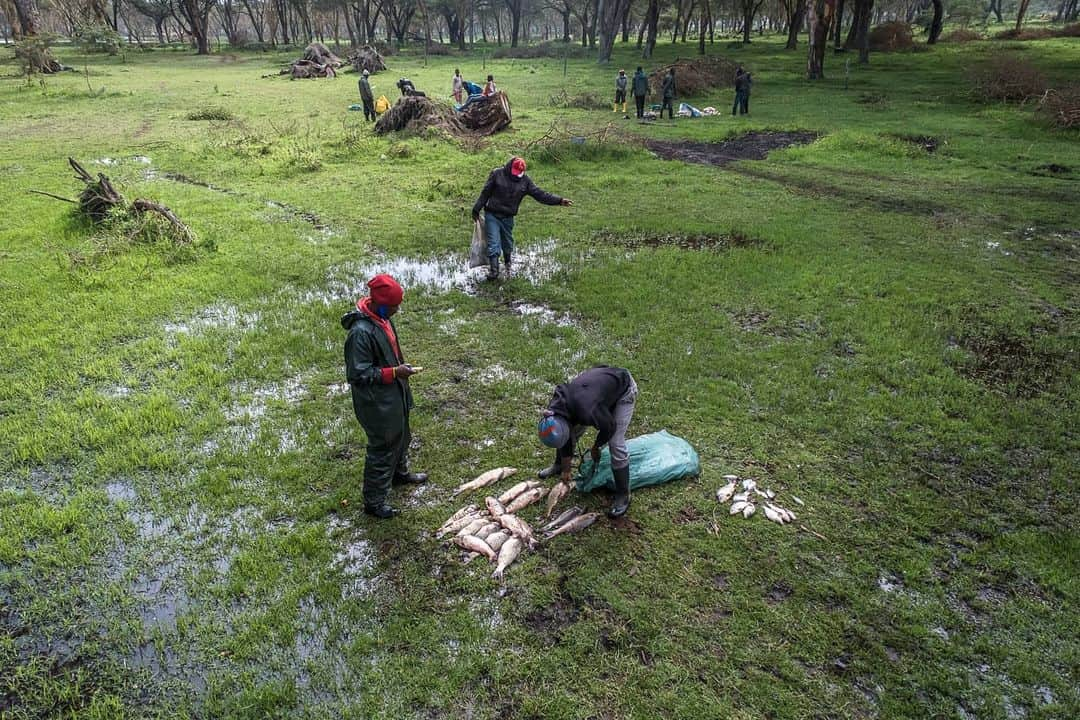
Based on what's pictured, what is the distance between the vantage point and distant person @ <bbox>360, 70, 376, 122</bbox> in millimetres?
22141

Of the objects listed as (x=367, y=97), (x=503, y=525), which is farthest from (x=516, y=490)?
(x=367, y=97)

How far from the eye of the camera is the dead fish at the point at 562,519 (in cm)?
532

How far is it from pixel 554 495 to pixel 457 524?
91 centimetres

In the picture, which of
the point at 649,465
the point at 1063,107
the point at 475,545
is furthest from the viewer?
the point at 1063,107

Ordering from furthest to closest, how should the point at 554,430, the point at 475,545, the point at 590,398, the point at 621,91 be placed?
1. the point at 621,91
2. the point at 475,545
3. the point at 590,398
4. the point at 554,430

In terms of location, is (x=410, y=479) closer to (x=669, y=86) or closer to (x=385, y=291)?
(x=385, y=291)

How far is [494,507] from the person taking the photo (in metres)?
5.38

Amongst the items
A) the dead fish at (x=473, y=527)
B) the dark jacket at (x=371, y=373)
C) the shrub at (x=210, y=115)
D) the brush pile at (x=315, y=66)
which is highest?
the brush pile at (x=315, y=66)

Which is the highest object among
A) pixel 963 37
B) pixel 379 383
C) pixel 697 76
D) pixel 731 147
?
pixel 963 37

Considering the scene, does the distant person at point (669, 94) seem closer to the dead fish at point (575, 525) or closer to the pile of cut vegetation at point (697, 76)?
the pile of cut vegetation at point (697, 76)

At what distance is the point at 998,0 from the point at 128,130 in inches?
3195

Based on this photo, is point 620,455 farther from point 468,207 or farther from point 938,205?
point 938,205

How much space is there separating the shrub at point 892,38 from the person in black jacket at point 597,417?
1878 inches

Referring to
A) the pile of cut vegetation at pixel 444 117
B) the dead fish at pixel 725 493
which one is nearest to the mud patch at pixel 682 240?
the dead fish at pixel 725 493
